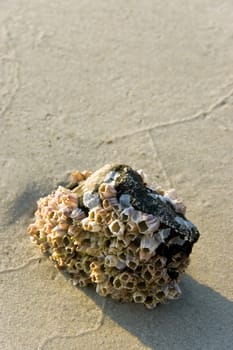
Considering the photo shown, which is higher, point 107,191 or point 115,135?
point 107,191

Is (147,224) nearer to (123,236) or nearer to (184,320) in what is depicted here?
(123,236)

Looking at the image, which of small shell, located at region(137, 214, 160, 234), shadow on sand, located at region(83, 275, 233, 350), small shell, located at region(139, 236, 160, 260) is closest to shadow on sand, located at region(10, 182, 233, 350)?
shadow on sand, located at region(83, 275, 233, 350)

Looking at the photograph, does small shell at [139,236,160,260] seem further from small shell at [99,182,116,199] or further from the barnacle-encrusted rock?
small shell at [99,182,116,199]

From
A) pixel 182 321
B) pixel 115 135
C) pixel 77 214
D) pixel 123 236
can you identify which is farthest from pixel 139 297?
pixel 115 135

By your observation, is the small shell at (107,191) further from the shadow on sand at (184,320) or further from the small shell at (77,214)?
the shadow on sand at (184,320)

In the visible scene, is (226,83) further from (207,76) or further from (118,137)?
(118,137)
